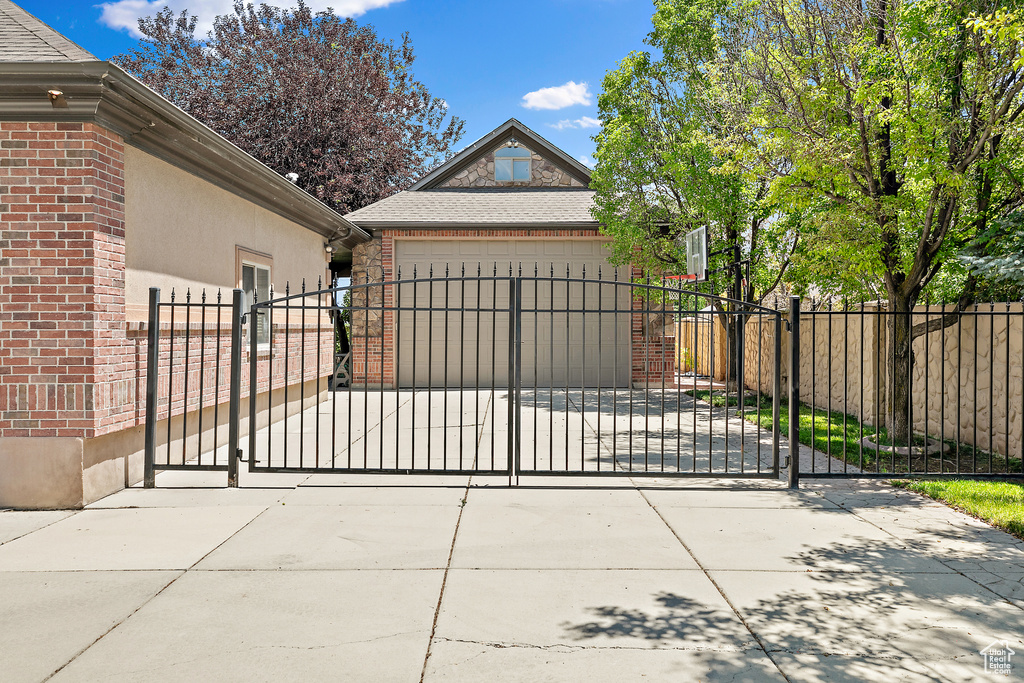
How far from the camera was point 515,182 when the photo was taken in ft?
61.1

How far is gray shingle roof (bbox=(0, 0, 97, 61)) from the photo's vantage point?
18.9 ft

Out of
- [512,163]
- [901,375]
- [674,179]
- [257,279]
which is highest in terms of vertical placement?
[512,163]

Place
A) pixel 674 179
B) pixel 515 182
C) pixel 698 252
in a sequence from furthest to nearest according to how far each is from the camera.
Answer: pixel 515 182
pixel 674 179
pixel 698 252

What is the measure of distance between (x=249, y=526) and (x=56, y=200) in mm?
3308

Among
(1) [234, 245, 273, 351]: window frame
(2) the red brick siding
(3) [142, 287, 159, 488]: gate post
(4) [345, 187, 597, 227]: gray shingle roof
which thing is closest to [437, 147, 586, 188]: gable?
(4) [345, 187, 597, 227]: gray shingle roof

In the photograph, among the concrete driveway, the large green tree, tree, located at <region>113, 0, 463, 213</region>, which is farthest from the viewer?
tree, located at <region>113, 0, 463, 213</region>

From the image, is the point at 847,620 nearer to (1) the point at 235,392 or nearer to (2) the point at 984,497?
(2) the point at 984,497

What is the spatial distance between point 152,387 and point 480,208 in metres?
11.6

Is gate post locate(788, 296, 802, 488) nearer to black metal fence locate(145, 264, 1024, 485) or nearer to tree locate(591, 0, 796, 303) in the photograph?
black metal fence locate(145, 264, 1024, 485)

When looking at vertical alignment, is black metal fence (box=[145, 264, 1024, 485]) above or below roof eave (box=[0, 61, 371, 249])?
below

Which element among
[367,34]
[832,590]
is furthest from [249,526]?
[367,34]

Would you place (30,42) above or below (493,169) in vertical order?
below

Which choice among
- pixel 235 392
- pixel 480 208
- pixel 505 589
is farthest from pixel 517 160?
pixel 505 589

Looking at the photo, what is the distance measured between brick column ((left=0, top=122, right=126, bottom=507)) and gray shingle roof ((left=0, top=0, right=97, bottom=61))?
0.56m
